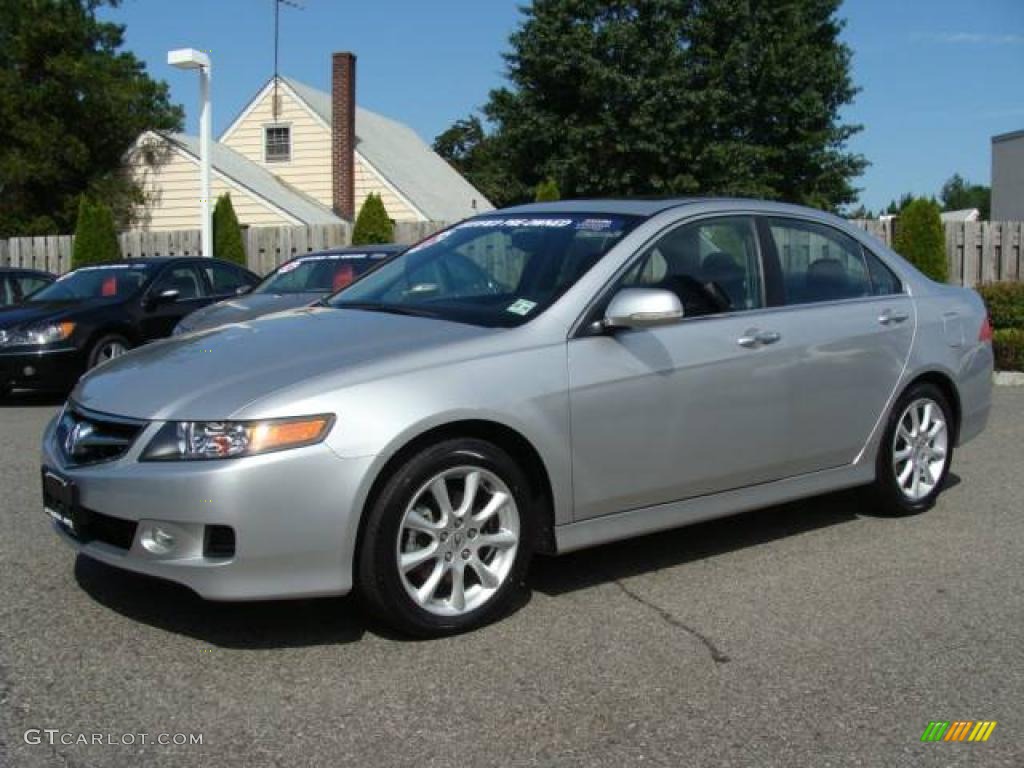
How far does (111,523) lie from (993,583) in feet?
12.0

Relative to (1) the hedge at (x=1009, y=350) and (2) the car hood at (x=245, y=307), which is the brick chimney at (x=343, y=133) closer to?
(2) the car hood at (x=245, y=307)

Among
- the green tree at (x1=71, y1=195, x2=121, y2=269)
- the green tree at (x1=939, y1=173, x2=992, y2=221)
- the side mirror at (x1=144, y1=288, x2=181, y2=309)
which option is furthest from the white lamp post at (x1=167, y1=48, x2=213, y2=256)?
the green tree at (x1=939, y1=173, x2=992, y2=221)

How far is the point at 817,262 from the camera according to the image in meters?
5.58

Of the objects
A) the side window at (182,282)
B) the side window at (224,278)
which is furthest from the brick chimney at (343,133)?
the side window at (182,282)

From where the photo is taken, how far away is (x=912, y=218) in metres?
16.8

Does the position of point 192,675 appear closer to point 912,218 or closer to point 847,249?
point 847,249

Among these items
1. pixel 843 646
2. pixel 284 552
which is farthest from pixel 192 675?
pixel 843 646

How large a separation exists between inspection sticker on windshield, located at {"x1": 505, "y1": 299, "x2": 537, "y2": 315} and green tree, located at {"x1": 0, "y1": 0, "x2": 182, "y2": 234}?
28.9 m

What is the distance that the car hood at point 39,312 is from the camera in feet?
34.7

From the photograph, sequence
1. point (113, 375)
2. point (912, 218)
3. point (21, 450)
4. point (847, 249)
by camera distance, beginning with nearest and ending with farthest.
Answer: point (113, 375), point (847, 249), point (21, 450), point (912, 218)

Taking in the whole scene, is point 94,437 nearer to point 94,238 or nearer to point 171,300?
point 171,300

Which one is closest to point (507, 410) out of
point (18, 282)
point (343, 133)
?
point (18, 282)

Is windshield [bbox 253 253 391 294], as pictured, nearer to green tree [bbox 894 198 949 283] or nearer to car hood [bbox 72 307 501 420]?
car hood [bbox 72 307 501 420]

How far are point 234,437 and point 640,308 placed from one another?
65.6 inches
